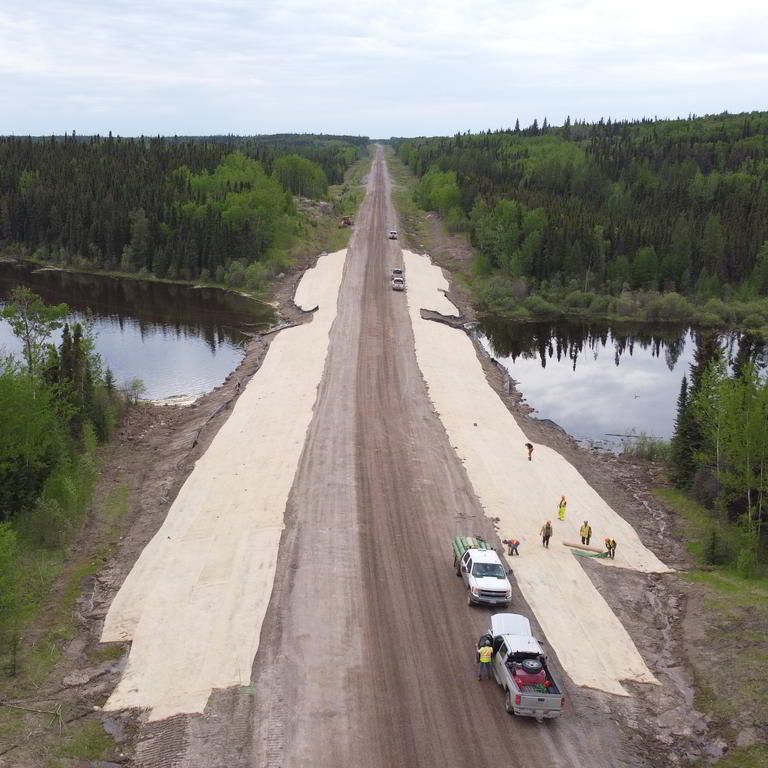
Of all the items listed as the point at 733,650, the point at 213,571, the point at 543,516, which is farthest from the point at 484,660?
the point at 543,516

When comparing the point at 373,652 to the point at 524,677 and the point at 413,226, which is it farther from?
the point at 413,226

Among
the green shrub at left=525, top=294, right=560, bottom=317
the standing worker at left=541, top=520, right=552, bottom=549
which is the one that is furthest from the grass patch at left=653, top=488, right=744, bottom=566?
the green shrub at left=525, top=294, right=560, bottom=317

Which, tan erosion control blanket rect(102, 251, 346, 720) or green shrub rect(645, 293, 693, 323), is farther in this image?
green shrub rect(645, 293, 693, 323)

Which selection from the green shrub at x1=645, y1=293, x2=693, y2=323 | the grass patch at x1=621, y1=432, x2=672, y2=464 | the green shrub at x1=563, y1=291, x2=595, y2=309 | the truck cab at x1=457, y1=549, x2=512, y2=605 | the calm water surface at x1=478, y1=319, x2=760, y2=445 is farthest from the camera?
the green shrub at x1=563, y1=291, x2=595, y2=309

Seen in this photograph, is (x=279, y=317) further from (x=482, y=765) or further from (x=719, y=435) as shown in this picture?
(x=482, y=765)

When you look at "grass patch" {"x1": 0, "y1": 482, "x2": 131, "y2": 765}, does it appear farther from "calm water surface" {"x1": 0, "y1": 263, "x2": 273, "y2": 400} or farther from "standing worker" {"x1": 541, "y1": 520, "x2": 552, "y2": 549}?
"calm water surface" {"x1": 0, "y1": 263, "x2": 273, "y2": 400}

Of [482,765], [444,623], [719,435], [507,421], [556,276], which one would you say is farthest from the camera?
[556,276]

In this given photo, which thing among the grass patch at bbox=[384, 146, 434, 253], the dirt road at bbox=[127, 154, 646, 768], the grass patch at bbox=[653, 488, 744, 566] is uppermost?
the grass patch at bbox=[384, 146, 434, 253]

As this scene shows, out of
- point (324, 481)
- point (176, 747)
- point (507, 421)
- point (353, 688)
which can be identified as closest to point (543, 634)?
point (353, 688)
